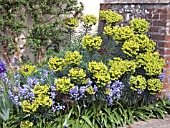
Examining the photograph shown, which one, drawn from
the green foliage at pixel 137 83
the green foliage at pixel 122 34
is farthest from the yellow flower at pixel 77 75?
the green foliage at pixel 122 34

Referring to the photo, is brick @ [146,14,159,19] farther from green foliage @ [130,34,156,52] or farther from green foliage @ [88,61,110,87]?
green foliage @ [88,61,110,87]

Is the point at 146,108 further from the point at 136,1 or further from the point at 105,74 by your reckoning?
the point at 136,1

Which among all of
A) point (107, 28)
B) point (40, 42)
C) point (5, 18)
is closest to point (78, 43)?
point (107, 28)

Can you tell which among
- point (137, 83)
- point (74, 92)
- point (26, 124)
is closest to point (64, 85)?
point (74, 92)

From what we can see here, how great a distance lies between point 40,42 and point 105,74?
1.73 meters

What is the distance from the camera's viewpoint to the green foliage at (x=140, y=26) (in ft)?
14.3

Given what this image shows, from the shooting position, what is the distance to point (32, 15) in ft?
16.9

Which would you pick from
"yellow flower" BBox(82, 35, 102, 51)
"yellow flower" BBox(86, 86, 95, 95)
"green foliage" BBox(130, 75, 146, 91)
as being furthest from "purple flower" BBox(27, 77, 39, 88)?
"green foliage" BBox(130, 75, 146, 91)

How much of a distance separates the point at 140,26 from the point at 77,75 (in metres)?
1.19

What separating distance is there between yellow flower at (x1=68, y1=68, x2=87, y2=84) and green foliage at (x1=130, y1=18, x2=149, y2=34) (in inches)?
41.2

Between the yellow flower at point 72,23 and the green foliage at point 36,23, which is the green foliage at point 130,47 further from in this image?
the green foliage at point 36,23

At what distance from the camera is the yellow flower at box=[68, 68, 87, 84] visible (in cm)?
372

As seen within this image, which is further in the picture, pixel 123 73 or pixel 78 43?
pixel 78 43

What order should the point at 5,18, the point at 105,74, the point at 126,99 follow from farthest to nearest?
1. the point at 5,18
2. the point at 126,99
3. the point at 105,74
